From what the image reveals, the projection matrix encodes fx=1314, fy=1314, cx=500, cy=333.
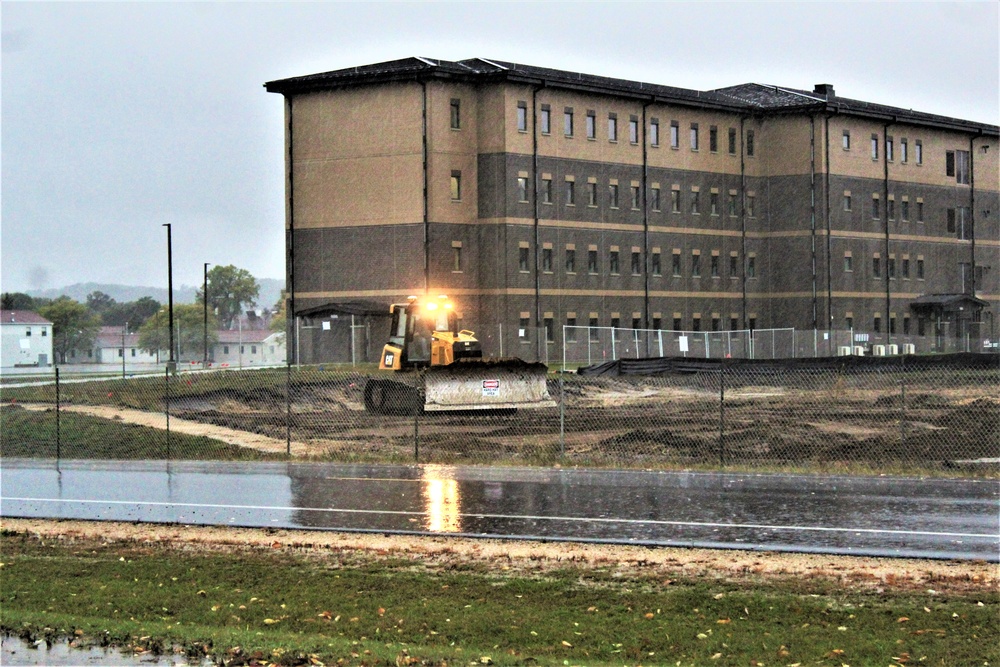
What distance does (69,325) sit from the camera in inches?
5359

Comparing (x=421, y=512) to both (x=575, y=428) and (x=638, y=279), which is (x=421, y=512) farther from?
(x=638, y=279)

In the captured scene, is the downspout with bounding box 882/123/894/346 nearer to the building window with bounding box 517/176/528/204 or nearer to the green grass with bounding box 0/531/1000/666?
the building window with bounding box 517/176/528/204

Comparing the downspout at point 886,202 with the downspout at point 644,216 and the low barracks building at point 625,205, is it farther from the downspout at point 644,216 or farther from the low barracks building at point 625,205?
the downspout at point 644,216

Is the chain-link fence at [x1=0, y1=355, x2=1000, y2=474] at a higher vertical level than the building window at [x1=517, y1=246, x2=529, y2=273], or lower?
lower

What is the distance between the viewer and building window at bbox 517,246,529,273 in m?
67.4

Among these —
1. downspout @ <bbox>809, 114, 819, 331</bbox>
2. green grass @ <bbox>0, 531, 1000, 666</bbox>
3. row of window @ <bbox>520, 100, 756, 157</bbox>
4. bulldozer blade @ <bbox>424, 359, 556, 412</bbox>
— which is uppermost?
row of window @ <bbox>520, 100, 756, 157</bbox>

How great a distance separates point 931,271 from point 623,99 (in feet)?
87.3

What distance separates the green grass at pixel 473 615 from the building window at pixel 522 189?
52780 millimetres

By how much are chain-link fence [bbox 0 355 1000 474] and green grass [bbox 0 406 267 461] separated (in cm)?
8

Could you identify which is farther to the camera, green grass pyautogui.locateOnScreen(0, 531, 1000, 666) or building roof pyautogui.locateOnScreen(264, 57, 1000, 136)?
building roof pyautogui.locateOnScreen(264, 57, 1000, 136)

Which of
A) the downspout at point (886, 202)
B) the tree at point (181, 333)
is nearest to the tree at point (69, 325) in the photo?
the tree at point (181, 333)

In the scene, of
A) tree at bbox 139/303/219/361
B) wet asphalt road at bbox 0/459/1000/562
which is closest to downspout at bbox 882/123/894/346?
tree at bbox 139/303/219/361

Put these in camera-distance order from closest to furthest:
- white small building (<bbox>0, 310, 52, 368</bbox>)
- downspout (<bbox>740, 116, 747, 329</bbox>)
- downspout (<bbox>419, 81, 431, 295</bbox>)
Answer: downspout (<bbox>419, 81, 431, 295</bbox>) → downspout (<bbox>740, 116, 747, 329</bbox>) → white small building (<bbox>0, 310, 52, 368</bbox>)

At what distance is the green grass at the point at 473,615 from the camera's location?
36.2 ft
